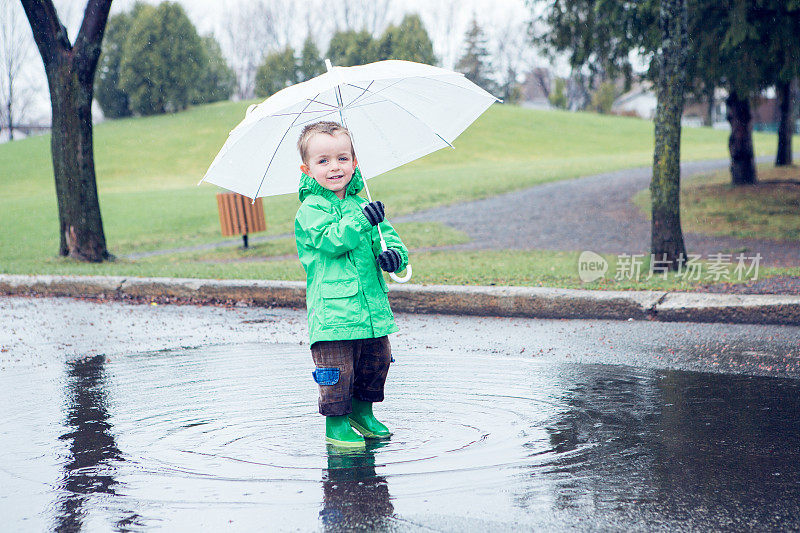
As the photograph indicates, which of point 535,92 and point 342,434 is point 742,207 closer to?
point 342,434

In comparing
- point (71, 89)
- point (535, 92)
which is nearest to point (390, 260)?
point (71, 89)

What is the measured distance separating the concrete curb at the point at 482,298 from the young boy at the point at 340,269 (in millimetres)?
3820

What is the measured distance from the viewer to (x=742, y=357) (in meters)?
5.94

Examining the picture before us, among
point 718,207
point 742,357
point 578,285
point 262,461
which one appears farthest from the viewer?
point 718,207

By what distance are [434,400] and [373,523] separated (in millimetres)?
2027

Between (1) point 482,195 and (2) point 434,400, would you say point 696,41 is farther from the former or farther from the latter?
(2) point 434,400

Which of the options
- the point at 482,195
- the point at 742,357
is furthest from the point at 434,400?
the point at 482,195

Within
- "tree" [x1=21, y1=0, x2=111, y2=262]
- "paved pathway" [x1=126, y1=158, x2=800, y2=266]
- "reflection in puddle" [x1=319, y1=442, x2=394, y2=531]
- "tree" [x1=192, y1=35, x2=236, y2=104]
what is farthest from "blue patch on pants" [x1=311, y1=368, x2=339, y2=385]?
"tree" [x1=192, y1=35, x2=236, y2=104]

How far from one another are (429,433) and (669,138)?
672 cm

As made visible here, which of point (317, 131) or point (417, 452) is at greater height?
point (317, 131)

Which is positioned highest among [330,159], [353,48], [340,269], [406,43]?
[406,43]

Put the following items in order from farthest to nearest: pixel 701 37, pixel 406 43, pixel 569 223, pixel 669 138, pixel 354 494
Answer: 1. pixel 406 43
2. pixel 569 223
3. pixel 701 37
4. pixel 669 138
5. pixel 354 494

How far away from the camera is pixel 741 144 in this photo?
66.5ft

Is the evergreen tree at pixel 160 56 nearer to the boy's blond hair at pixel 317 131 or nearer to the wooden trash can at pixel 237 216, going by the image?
the wooden trash can at pixel 237 216
